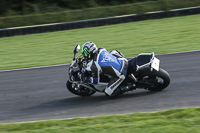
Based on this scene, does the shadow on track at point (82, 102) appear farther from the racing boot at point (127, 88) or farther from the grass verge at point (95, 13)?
the grass verge at point (95, 13)

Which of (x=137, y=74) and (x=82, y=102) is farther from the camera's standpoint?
(x=82, y=102)

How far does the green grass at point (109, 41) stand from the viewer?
14.7m

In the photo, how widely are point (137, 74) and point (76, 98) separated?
78.1 inches

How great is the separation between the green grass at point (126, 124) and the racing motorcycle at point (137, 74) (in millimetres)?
1471

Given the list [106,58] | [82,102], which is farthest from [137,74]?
[82,102]

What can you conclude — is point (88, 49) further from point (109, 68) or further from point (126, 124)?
point (126, 124)

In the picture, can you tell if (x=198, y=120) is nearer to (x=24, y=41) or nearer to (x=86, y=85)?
(x=86, y=85)

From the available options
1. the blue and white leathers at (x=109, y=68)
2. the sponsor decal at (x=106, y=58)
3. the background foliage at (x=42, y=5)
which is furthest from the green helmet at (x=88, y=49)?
the background foliage at (x=42, y=5)

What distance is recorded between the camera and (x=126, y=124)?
7.06m

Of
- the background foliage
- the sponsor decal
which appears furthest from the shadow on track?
the background foliage

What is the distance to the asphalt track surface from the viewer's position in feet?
28.1

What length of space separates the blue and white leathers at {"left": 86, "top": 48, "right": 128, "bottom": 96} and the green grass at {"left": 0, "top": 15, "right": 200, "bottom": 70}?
5304 millimetres

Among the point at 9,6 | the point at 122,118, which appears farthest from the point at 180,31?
the point at 9,6

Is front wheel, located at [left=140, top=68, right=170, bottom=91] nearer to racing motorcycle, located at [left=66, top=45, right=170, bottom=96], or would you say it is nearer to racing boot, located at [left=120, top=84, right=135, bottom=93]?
racing motorcycle, located at [left=66, top=45, right=170, bottom=96]
